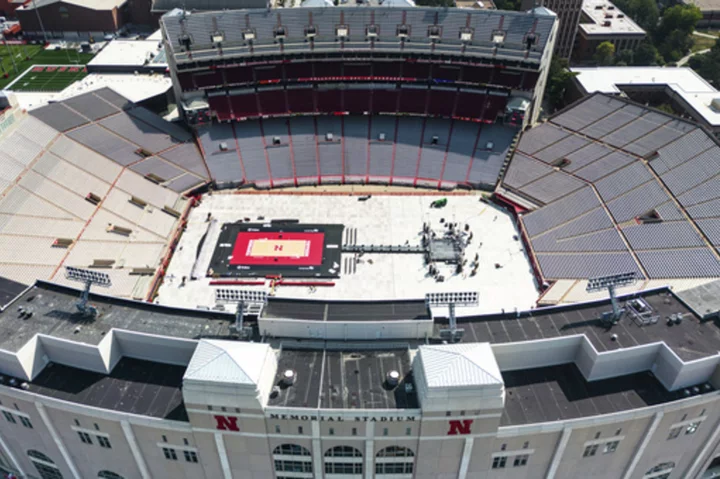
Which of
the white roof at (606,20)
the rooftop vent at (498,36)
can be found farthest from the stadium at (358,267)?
the white roof at (606,20)

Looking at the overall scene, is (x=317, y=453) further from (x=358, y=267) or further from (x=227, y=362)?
(x=358, y=267)

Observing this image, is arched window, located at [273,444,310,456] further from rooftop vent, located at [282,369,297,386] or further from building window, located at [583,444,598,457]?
building window, located at [583,444,598,457]

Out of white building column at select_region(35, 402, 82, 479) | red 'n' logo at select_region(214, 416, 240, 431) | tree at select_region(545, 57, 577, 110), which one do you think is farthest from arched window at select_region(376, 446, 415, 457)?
tree at select_region(545, 57, 577, 110)

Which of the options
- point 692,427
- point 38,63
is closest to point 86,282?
point 692,427

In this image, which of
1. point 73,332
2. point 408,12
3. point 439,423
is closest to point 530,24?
point 408,12

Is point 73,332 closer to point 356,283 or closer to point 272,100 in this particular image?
point 356,283

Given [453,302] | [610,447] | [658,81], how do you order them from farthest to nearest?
[658,81] < [453,302] < [610,447]

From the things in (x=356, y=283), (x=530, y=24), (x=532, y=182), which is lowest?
(x=356, y=283)
